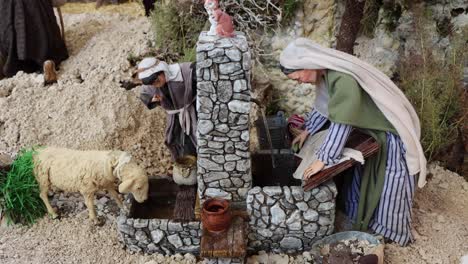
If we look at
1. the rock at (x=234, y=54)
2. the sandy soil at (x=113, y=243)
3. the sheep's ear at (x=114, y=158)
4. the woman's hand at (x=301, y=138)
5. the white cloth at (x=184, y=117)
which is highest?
the rock at (x=234, y=54)

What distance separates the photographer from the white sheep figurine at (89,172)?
4629 millimetres

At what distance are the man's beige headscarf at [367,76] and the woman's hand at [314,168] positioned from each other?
67 centimetres

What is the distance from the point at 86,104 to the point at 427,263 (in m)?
Answer: 4.12

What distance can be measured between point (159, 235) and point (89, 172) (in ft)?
2.86

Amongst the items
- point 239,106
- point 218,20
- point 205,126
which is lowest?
point 205,126

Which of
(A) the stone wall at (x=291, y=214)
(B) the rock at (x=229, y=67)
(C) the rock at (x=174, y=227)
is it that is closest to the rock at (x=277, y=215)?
(A) the stone wall at (x=291, y=214)

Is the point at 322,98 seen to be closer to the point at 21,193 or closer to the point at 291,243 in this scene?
the point at 291,243

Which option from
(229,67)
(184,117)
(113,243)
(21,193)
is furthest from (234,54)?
(21,193)

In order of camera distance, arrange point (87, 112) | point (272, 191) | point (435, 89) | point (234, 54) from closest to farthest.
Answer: point (234, 54) → point (272, 191) → point (435, 89) → point (87, 112)

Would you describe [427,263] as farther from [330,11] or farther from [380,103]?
[330,11]

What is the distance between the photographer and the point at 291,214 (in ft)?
14.8

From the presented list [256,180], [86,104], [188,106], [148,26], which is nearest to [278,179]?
[256,180]

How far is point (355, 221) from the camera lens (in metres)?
4.80

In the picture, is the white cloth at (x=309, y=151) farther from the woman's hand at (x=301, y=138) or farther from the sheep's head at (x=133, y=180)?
the sheep's head at (x=133, y=180)
